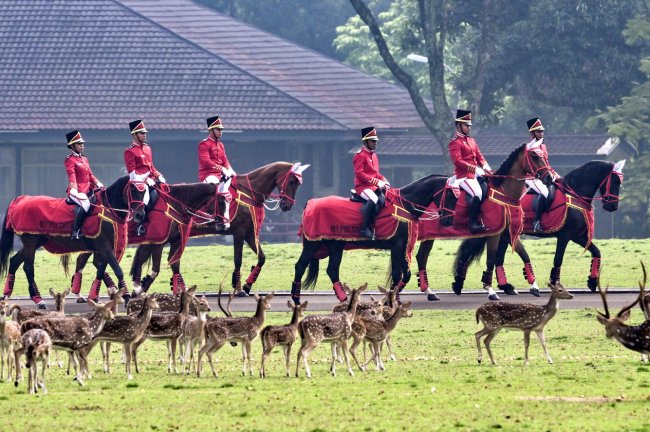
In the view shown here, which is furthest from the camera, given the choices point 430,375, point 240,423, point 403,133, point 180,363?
point 403,133

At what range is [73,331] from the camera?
21.8 metres

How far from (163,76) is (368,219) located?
110ft

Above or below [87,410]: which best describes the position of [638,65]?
above

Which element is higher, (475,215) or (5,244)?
(475,215)

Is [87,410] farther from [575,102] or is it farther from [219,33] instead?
[219,33]

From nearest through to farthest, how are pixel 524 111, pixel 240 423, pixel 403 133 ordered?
pixel 240 423 → pixel 403 133 → pixel 524 111

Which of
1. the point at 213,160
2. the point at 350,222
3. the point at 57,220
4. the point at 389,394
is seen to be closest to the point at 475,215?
the point at 350,222

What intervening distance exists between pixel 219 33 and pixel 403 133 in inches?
381

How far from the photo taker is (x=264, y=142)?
213ft

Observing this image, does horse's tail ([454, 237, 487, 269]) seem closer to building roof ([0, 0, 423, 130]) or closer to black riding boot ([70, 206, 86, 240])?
black riding boot ([70, 206, 86, 240])

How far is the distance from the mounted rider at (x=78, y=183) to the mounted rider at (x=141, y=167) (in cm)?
81

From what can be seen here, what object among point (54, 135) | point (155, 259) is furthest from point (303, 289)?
point (54, 135)

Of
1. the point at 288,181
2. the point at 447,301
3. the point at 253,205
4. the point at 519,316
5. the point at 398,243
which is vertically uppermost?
Answer: the point at 288,181

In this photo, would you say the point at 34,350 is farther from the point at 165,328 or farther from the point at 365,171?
the point at 365,171
